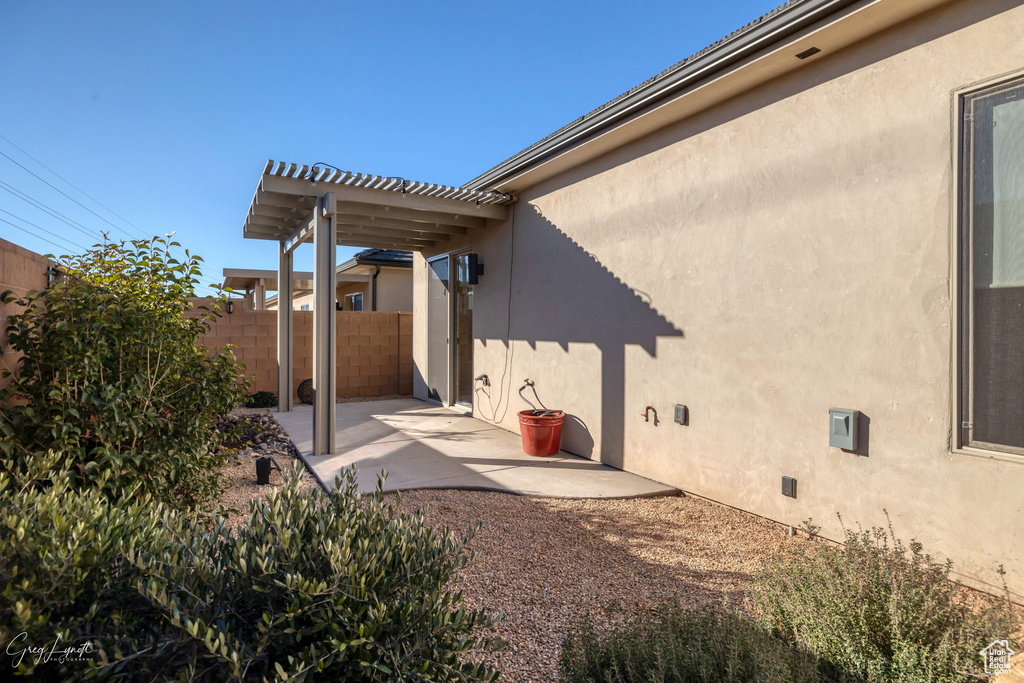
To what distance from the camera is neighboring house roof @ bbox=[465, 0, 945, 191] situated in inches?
125

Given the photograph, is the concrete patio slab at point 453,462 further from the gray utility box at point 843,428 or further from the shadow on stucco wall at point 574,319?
the gray utility box at point 843,428

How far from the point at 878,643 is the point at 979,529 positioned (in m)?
1.64

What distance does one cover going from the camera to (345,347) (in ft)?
36.4

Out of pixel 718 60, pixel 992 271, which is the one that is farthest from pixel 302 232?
pixel 992 271

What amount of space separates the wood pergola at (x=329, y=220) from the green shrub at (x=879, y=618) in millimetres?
4961

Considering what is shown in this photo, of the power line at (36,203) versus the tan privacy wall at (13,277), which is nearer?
the tan privacy wall at (13,277)

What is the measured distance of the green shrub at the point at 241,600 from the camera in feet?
3.94

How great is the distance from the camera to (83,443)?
267cm

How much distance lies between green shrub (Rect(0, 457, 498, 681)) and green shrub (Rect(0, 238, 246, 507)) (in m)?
1.12

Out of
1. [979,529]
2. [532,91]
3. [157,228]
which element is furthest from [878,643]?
[532,91]

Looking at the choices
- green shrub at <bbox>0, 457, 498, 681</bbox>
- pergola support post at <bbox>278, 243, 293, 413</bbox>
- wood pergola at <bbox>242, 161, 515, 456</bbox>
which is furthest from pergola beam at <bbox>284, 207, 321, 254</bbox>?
green shrub at <bbox>0, 457, 498, 681</bbox>

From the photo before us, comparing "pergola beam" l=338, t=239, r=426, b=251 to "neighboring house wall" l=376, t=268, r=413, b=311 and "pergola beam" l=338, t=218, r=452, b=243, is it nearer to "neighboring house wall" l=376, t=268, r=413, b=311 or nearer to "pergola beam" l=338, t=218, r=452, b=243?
"pergola beam" l=338, t=218, r=452, b=243

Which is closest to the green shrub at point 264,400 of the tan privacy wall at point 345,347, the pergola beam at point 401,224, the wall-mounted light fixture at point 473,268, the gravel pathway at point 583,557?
the tan privacy wall at point 345,347

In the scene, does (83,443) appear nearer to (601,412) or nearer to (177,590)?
(177,590)
